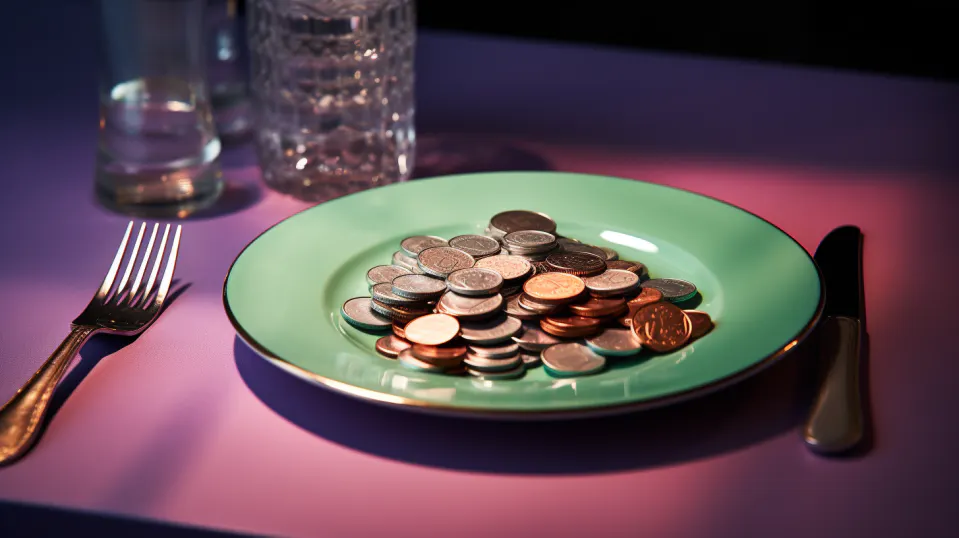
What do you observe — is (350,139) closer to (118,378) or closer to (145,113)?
(145,113)

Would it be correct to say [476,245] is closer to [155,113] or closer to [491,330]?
[491,330]

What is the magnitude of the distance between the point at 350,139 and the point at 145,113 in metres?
0.22

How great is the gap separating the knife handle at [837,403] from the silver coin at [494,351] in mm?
213

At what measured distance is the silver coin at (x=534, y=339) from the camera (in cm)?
77

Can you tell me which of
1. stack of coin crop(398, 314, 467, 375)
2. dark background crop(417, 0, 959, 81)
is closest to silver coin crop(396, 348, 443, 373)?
stack of coin crop(398, 314, 467, 375)

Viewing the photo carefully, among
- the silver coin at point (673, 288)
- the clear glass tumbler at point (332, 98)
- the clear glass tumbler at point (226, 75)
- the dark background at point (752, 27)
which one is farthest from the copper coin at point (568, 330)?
the dark background at point (752, 27)

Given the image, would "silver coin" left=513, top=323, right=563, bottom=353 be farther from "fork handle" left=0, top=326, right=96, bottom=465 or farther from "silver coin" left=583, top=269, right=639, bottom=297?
"fork handle" left=0, top=326, right=96, bottom=465

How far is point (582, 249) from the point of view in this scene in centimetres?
92

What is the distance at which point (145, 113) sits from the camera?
1065 millimetres

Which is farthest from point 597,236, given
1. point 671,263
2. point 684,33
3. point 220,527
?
point 684,33

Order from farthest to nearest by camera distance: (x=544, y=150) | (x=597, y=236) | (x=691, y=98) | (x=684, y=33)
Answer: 1. (x=684, y=33)
2. (x=691, y=98)
3. (x=544, y=150)
4. (x=597, y=236)

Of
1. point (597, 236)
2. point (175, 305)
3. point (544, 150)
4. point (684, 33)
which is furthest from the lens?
point (684, 33)

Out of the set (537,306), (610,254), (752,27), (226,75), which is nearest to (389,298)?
(537,306)

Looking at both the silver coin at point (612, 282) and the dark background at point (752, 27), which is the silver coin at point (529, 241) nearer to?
the silver coin at point (612, 282)
